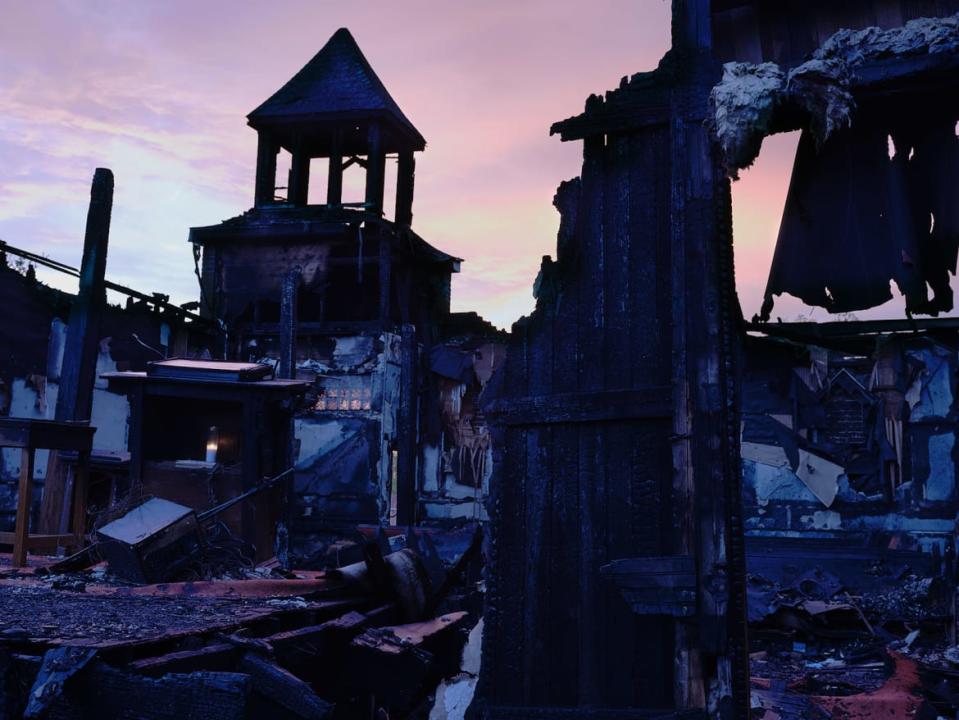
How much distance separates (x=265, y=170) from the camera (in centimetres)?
2261

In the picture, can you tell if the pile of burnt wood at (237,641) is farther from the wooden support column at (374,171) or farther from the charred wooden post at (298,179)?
the charred wooden post at (298,179)

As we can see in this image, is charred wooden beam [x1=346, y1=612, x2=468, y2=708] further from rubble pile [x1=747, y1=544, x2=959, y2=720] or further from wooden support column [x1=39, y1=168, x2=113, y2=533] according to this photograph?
wooden support column [x1=39, y1=168, x2=113, y2=533]

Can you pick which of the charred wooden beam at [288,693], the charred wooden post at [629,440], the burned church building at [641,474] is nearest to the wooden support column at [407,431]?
the burned church building at [641,474]

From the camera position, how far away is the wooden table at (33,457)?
8.21 metres

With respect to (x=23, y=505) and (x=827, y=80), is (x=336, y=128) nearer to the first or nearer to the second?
(x=23, y=505)

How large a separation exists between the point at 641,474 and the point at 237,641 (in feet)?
9.08

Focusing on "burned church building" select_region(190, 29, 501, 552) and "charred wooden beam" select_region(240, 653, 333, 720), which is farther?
"burned church building" select_region(190, 29, 501, 552)

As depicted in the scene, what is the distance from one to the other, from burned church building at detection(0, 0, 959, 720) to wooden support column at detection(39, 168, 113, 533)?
0.06 metres

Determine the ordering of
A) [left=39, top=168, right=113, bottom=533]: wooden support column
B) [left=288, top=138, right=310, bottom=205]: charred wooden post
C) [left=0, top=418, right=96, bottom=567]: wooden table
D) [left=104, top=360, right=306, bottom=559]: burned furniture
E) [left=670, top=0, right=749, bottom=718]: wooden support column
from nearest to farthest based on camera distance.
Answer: [left=670, top=0, right=749, bottom=718]: wooden support column
[left=0, top=418, right=96, bottom=567]: wooden table
[left=104, top=360, right=306, bottom=559]: burned furniture
[left=39, top=168, right=113, bottom=533]: wooden support column
[left=288, top=138, right=310, bottom=205]: charred wooden post

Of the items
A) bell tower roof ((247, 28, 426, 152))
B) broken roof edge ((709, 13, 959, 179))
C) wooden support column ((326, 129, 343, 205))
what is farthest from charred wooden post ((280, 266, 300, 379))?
broken roof edge ((709, 13, 959, 179))

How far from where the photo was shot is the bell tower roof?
71.4 feet

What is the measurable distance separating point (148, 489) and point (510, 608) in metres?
7.76

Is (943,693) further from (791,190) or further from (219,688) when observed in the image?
(219,688)

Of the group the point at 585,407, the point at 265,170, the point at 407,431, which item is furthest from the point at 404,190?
the point at 585,407
